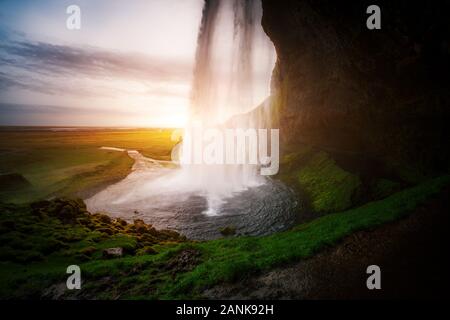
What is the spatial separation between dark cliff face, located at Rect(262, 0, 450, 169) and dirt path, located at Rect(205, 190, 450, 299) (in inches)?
535

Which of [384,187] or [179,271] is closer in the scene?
[179,271]

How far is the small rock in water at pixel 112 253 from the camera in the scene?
15.6m

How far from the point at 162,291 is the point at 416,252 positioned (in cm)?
1080

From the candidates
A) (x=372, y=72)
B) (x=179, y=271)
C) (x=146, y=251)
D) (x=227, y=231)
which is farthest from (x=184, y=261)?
(x=372, y=72)

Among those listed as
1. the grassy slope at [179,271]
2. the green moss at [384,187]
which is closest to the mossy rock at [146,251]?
the grassy slope at [179,271]

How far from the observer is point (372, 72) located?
25000 millimetres

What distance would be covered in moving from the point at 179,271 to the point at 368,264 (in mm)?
8475

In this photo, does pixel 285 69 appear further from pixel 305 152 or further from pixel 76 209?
pixel 76 209

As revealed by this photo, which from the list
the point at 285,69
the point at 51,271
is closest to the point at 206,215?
the point at 51,271

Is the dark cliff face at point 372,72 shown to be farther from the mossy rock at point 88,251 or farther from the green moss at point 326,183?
the mossy rock at point 88,251

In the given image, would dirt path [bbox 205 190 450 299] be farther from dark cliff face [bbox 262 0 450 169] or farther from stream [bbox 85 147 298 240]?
dark cliff face [bbox 262 0 450 169]

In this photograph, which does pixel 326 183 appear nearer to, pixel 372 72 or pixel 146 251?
pixel 372 72

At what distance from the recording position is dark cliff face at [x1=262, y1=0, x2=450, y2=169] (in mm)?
19094

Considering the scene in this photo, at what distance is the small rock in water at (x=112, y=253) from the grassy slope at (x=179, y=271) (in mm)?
828
